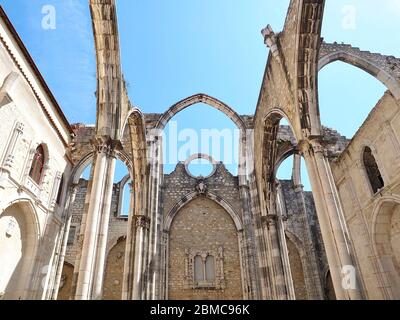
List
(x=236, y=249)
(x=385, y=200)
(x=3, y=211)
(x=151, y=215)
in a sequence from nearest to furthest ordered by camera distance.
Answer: (x=3, y=211)
(x=385, y=200)
(x=151, y=215)
(x=236, y=249)

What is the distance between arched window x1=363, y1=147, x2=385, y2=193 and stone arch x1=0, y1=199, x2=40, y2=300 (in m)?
12.3

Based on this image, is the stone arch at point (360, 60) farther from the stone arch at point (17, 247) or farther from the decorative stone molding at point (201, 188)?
the stone arch at point (17, 247)

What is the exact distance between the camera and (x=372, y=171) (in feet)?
34.2

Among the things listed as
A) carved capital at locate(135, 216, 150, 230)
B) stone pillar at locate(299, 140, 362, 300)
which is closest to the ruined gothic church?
stone pillar at locate(299, 140, 362, 300)

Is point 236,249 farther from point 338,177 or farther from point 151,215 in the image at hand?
point 338,177

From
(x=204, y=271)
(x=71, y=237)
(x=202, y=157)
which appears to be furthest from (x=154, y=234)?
(x=71, y=237)

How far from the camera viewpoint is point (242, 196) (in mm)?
14109

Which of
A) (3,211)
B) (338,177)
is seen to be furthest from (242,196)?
(3,211)

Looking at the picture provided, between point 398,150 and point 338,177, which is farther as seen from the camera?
point 338,177

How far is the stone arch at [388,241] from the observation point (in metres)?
8.94

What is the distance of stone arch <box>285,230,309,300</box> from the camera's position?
1396 centimetres

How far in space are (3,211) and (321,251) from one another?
14204mm
